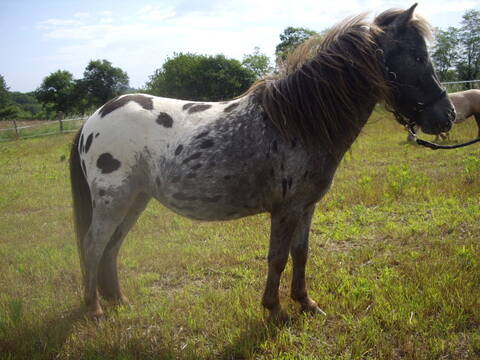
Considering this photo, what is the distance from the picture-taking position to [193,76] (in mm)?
25141

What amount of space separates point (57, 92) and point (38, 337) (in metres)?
55.6

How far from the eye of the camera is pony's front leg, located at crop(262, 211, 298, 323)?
306cm

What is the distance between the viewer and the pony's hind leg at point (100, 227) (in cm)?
332

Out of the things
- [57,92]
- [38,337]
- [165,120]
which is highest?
[57,92]

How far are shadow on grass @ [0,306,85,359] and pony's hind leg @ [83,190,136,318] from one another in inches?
11.1

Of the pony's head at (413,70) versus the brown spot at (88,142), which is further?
the brown spot at (88,142)

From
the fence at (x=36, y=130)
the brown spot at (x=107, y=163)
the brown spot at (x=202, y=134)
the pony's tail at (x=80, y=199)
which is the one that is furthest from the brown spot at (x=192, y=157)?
the fence at (x=36, y=130)

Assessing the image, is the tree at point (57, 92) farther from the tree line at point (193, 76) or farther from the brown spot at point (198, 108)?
the brown spot at point (198, 108)

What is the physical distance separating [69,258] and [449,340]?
4554 millimetres

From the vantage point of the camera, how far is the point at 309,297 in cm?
357

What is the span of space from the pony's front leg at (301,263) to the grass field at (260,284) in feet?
0.44

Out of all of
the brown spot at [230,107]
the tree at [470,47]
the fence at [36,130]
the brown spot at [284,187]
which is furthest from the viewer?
the tree at [470,47]

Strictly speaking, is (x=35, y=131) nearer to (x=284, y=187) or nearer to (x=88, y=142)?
(x=88, y=142)

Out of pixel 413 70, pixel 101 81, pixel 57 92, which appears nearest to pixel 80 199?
pixel 413 70
